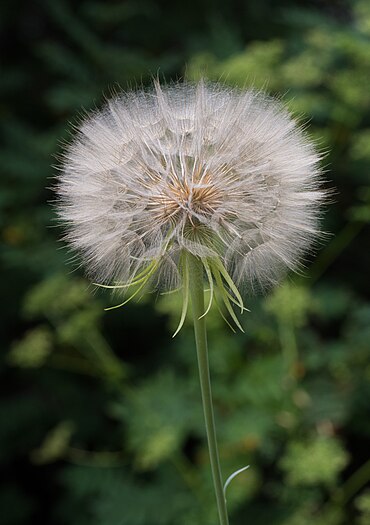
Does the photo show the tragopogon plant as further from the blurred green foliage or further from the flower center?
the blurred green foliage

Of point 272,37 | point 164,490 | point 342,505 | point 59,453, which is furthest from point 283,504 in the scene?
point 272,37

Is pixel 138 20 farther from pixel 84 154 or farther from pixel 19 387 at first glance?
pixel 84 154

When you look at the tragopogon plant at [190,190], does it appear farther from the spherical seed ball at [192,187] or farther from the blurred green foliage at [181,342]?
the blurred green foliage at [181,342]

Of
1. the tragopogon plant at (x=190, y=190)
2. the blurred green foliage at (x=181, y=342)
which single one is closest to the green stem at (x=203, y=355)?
the tragopogon plant at (x=190, y=190)

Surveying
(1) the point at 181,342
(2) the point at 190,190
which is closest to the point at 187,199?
(2) the point at 190,190

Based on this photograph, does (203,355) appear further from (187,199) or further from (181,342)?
(181,342)
